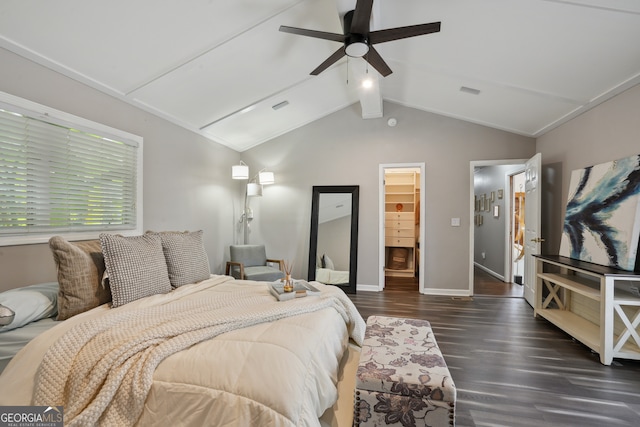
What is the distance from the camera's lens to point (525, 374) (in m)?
2.24

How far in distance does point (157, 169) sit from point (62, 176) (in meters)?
1.02

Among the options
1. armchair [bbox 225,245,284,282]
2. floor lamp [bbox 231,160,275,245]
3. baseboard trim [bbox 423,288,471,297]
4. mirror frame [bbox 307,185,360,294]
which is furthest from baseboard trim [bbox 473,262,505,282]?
floor lamp [bbox 231,160,275,245]

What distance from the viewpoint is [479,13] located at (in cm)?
242

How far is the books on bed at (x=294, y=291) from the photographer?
6.60 feet

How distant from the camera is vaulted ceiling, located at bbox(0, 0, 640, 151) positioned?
6.93ft

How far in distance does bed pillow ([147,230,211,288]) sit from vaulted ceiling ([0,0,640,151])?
159 cm

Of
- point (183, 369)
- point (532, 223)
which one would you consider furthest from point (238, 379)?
point (532, 223)

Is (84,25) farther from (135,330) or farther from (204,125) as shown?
(135,330)

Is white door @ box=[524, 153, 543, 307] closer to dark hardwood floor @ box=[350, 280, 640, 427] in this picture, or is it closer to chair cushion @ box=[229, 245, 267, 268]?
dark hardwood floor @ box=[350, 280, 640, 427]

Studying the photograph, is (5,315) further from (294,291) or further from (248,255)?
(248,255)

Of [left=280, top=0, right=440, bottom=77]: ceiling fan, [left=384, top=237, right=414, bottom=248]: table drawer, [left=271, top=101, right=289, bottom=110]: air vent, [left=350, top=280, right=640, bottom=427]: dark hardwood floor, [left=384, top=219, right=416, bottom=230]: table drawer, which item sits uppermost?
[left=271, top=101, right=289, bottom=110]: air vent

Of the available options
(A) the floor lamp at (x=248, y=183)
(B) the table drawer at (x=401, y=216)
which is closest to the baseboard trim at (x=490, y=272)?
(B) the table drawer at (x=401, y=216)

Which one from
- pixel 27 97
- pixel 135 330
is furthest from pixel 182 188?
pixel 135 330

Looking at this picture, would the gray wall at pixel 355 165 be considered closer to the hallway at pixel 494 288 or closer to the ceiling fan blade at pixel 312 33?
the hallway at pixel 494 288
